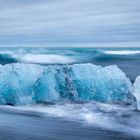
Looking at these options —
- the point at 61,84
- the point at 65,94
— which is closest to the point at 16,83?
Answer: the point at 61,84

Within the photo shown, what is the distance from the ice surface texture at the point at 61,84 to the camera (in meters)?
6.77

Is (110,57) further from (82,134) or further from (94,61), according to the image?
(82,134)

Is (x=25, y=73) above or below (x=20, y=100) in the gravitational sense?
above

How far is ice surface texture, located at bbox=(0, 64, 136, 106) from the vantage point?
22.2ft

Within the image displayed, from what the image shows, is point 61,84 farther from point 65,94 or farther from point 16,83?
point 16,83

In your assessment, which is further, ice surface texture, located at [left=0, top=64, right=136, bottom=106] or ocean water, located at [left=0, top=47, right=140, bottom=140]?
ice surface texture, located at [left=0, top=64, right=136, bottom=106]

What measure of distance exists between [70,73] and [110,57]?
42.0 ft

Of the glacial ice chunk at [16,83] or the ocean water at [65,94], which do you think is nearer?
the ocean water at [65,94]

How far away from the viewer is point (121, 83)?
697cm

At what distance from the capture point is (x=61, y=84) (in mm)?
6918

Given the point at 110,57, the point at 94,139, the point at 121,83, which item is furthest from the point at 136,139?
the point at 110,57

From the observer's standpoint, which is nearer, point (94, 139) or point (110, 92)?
point (94, 139)

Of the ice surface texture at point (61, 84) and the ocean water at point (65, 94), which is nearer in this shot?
the ocean water at point (65, 94)

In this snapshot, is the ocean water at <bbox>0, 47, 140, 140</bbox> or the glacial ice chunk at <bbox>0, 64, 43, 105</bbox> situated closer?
the ocean water at <bbox>0, 47, 140, 140</bbox>
